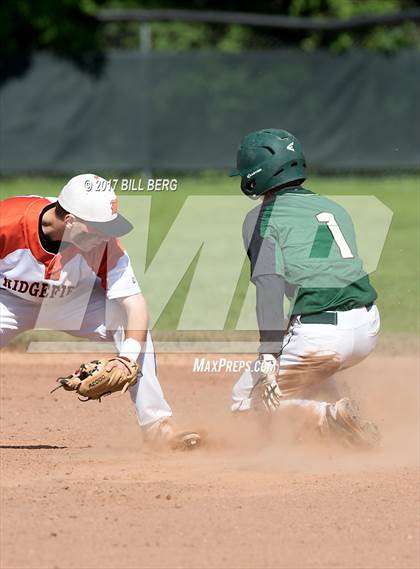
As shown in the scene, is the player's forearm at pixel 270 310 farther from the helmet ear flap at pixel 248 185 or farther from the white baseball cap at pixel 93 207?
the white baseball cap at pixel 93 207

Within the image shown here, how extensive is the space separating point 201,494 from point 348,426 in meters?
1.24

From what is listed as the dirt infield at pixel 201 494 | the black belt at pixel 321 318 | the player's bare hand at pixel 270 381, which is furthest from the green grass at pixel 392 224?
the player's bare hand at pixel 270 381

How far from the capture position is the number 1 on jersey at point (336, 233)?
6762 millimetres

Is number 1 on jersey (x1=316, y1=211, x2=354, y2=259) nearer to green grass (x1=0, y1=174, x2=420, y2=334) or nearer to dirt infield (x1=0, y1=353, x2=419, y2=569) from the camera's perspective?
dirt infield (x1=0, y1=353, x2=419, y2=569)

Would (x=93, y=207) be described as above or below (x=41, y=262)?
above

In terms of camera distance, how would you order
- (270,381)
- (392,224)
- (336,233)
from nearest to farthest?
(270,381) < (336,233) < (392,224)

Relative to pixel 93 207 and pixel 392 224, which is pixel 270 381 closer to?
pixel 93 207

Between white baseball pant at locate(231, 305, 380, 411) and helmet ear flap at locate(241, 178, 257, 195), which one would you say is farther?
helmet ear flap at locate(241, 178, 257, 195)

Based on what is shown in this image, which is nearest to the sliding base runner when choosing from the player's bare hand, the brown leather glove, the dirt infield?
the player's bare hand

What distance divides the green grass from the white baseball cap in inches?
162

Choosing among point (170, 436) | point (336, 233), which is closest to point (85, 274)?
point (170, 436)

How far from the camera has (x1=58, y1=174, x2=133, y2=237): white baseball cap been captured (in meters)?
6.55

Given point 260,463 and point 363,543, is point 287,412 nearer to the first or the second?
point 260,463

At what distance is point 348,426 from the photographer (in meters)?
6.60
